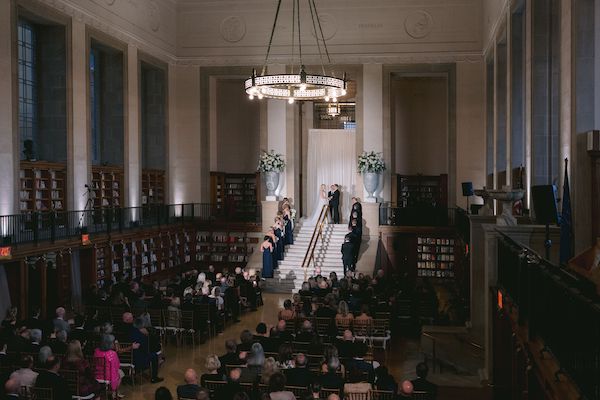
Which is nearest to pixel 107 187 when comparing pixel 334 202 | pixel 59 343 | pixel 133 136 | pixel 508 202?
pixel 133 136

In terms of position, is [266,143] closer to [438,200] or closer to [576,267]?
[438,200]

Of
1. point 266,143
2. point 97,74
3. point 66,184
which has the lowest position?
point 66,184

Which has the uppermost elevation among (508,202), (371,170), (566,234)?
(371,170)

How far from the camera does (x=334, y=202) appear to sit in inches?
958

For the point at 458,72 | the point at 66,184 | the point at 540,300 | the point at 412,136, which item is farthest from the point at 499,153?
the point at 540,300

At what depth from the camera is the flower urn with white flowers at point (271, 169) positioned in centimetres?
2477

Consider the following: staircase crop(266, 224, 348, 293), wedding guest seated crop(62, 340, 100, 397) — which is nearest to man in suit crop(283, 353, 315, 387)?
wedding guest seated crop(62, 340, 100, 397)

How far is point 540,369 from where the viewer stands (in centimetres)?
620

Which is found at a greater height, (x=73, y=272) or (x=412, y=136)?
(x=412, y=136)

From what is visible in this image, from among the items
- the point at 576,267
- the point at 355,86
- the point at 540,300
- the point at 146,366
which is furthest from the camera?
the point at 355,86

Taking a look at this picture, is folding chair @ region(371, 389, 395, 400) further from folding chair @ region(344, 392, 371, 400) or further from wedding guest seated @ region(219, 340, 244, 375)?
wedding guest seated @ region(219, 340, 244, 375)

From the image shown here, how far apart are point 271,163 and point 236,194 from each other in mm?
2851

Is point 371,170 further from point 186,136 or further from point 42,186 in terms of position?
point 42,186

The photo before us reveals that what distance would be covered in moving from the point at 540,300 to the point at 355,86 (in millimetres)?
21073
